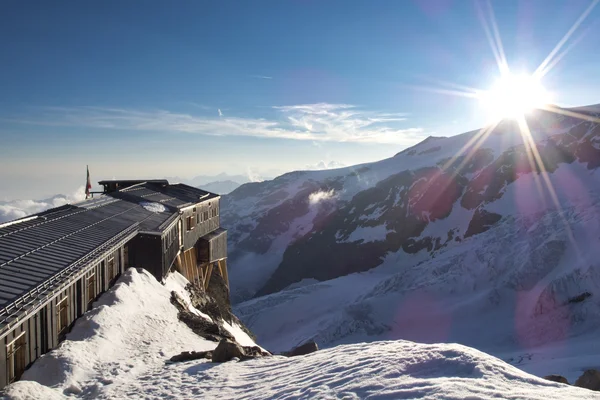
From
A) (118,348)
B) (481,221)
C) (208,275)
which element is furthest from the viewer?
(481,221)

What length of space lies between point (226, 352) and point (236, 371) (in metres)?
1.33

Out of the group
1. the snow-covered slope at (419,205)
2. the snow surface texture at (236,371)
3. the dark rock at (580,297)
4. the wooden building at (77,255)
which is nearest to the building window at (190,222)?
the wooden building at (77,255)

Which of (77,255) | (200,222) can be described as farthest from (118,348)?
(200,222)

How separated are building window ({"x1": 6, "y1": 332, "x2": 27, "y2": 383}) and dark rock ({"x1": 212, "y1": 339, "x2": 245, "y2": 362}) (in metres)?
5.12

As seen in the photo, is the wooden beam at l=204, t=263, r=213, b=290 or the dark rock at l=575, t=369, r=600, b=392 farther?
the wooden beam at l=204, t=263, r=213, b=290

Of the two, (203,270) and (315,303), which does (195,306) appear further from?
(315,303)

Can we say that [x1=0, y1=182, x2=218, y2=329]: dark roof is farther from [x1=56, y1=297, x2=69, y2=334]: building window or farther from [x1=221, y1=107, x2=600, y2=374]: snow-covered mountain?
[x1=221, y1=107, x2=600, y2=374]: snow-covered mountain

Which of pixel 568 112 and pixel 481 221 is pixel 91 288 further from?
pixel 568 112

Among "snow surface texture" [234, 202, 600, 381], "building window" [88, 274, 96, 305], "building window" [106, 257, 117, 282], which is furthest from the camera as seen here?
"snow surface texture" [234, 202, 600, 381]

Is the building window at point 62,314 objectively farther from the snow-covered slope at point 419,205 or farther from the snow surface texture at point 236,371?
the snow-covered slope at point 419,205

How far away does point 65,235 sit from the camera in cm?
1755

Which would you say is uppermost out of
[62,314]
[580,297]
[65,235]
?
[65,235]

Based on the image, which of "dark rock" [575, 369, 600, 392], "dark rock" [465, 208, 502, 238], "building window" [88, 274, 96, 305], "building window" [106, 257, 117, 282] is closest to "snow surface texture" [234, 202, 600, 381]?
"dark rock" [575, 369, 600, 392]

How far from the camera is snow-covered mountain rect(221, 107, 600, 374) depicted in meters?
49.0
